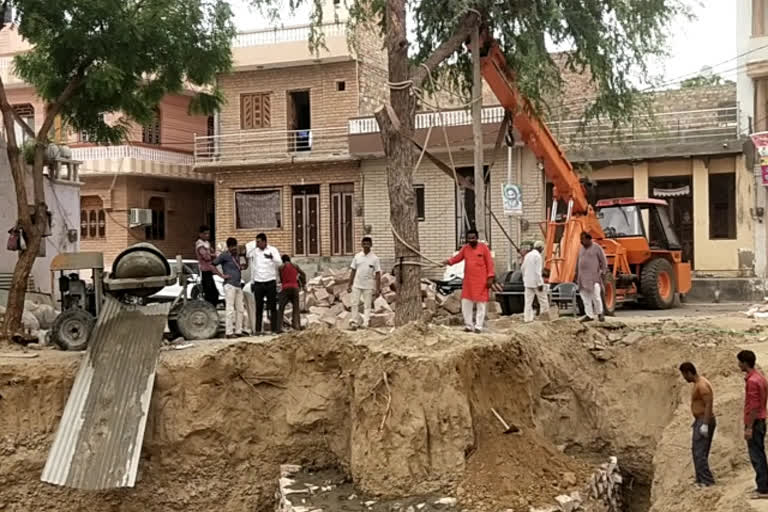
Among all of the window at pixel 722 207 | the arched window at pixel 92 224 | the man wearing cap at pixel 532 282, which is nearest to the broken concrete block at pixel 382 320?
the man wearing cap at pixel 532 282

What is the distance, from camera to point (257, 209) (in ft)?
90.5

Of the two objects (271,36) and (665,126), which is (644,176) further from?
(271,36)

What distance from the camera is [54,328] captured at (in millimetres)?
12297

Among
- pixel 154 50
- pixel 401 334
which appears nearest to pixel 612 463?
pixel 401 334

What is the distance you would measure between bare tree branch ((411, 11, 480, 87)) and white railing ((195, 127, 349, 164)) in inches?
483

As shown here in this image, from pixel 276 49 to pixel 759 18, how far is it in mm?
13930

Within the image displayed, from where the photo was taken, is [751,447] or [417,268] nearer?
[751,447]

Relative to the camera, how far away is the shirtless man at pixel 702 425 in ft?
28.1

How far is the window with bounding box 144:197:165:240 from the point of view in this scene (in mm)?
29250

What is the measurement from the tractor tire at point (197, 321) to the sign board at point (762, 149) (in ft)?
50.3

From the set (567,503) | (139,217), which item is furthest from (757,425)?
(139,217)

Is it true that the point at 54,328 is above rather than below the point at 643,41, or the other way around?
below

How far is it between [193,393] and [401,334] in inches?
124

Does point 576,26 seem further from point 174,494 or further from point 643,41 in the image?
point 174,494
